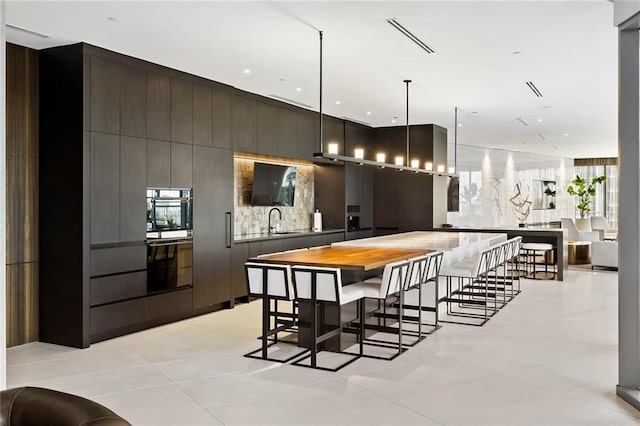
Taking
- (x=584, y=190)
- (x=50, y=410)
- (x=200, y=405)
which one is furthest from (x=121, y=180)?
(x=584, y=190)

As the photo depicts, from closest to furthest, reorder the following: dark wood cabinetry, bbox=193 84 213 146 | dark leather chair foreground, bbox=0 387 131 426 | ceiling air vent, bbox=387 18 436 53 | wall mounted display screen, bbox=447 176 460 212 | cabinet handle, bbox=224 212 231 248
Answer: dark leather chair foreground, bbox=0 387 131 426, ceiling air vent, bbox=387 18 436 53, dark wood cabinetry, bbox=193 84 213 146, cabinet handle, bbox=224 212 231 248, wall mounted display screen, bbox=447 176 460 212

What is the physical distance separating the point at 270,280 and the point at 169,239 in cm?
190

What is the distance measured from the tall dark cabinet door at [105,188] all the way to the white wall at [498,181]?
9.14 metres

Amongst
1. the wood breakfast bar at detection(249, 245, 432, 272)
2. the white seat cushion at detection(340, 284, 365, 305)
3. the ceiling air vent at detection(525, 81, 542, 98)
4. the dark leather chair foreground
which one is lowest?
the white seat cushion at detection(340, 284, 365, 305)

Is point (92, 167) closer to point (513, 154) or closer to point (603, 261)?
point (603, 261)

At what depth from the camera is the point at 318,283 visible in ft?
15.3

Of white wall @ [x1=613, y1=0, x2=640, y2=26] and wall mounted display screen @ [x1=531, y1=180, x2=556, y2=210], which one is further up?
white wall @ [x1=613, y1=0, x2=640, y2=26]

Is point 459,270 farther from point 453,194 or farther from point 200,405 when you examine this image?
point 453,194

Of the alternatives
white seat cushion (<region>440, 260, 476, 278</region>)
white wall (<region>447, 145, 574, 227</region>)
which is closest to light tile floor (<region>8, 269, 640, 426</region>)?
white seat cushion (<region>440, 260, 476, 278</region>)

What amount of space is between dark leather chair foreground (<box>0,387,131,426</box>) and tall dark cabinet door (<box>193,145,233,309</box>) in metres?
4.70

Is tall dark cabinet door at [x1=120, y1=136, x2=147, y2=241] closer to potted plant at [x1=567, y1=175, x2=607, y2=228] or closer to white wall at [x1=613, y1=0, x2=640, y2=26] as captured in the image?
white wall at [x1=613, y1=0, x2=640, y2=26]

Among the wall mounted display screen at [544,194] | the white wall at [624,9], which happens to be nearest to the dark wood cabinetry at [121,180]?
the white wall at [624,9]

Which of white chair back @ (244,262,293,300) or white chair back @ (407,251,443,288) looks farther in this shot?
white chair back @ (407,251,443,288)

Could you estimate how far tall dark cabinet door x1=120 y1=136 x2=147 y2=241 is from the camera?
18.9 feet
